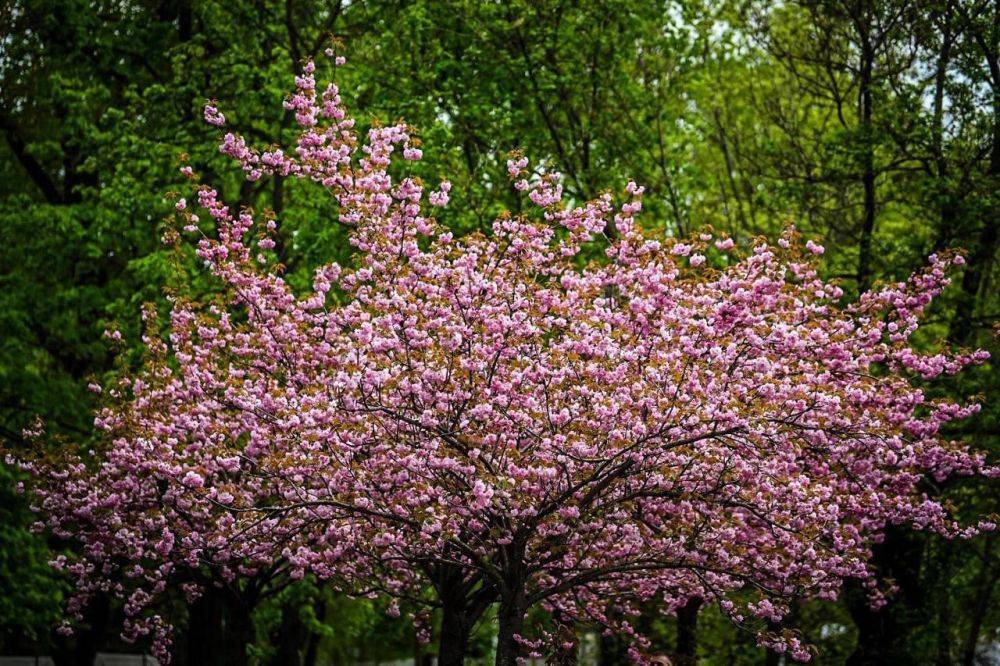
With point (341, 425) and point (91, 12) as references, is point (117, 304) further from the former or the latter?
point (341, 425)

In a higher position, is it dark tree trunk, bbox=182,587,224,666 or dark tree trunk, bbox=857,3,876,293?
dark tree trunk, bbox=857,3,876,293

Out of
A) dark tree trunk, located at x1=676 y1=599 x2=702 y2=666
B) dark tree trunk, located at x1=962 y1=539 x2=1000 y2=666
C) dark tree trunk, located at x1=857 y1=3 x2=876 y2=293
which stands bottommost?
dark tree trunk, located at x1=676 y1=599 x2=702 y2=666

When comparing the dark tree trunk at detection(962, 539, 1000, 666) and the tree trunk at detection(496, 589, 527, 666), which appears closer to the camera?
the tree trunk at detection(496, 589, 527, 666)

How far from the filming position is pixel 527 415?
12875 millimetres

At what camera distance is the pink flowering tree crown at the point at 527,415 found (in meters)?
12.8

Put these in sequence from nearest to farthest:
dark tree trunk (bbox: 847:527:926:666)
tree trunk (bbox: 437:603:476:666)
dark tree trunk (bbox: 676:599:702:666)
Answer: tree trunk (bbox: 437:603:476:666), dark tree trunk (bbox: 847:527:926:666), dark tree trunk (bbox: 676:599:702:666)

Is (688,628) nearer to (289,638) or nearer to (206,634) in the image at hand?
(206,634)

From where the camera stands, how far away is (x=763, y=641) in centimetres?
1403

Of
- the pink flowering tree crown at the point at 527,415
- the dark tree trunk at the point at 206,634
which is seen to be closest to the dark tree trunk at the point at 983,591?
the pink flowering tree crown at the point at 527,415

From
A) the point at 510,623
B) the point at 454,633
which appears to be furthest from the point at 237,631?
the point at 510,623

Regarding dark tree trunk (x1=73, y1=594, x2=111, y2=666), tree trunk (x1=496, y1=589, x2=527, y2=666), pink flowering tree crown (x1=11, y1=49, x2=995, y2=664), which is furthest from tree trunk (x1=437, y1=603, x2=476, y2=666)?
dark tree trunk (x1=73, y1=594, x2=111, y2=666)

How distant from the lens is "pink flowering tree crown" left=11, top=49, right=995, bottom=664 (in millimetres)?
12789

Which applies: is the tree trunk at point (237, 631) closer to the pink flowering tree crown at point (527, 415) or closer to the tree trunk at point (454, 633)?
the pink flowering tree crown at point (527, 415)

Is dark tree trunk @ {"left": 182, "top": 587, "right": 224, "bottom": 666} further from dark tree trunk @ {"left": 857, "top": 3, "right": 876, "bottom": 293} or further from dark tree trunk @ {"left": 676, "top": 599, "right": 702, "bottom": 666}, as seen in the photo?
dark tree trunk @ {"left": 857, "top": 3, "right": 876, "bottom": 293}
